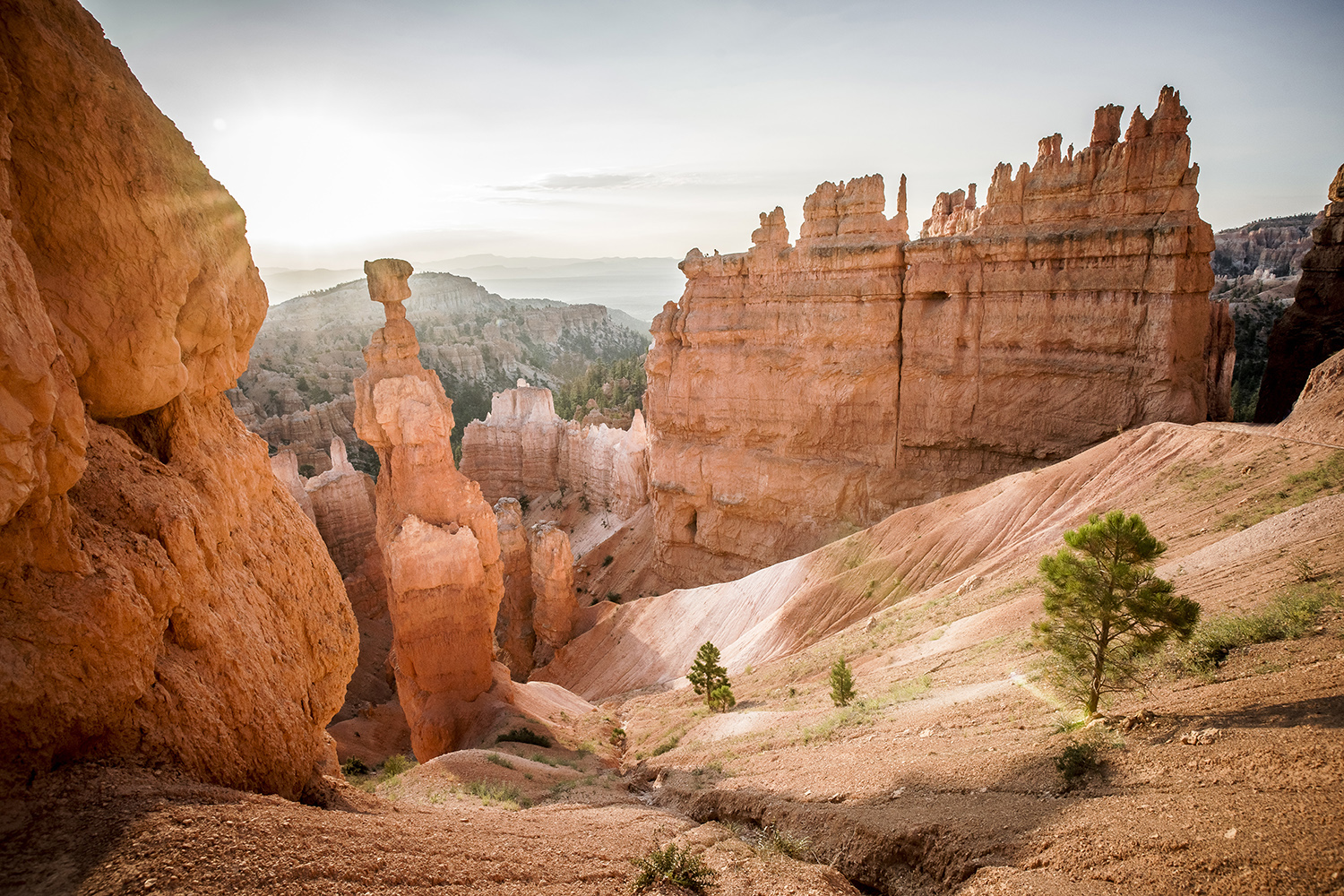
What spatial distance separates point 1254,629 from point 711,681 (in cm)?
1283

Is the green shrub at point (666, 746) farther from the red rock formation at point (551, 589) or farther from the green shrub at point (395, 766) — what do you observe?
the red rock formation at point (551, 589)

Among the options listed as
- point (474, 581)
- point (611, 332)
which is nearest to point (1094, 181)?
point (474, 581)

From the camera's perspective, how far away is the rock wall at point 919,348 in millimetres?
23438

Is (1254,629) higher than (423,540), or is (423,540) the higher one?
(1254,629)

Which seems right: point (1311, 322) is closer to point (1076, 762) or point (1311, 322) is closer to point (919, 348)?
point (919, 348)

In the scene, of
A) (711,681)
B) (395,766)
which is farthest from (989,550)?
(395,766)

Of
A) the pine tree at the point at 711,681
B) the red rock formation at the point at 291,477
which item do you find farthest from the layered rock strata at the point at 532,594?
the pine tree at the point at 711,681

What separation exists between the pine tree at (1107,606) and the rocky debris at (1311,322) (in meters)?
27.6

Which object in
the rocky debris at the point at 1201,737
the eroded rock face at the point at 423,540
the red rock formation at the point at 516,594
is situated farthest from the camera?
the red rock formation at the point at 516,594

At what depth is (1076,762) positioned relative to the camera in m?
7.08

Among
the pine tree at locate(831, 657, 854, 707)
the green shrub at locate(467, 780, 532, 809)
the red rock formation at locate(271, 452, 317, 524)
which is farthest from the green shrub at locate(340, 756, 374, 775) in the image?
the red rock formation at locate(271, 452, 317, 524)

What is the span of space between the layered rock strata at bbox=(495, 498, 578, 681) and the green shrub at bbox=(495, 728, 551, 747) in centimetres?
1356

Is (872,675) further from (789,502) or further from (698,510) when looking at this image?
(698,510)

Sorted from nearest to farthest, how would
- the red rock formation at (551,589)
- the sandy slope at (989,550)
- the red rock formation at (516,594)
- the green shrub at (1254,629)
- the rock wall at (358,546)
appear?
the green shrub at (1254,629)
the sandy slope at (989,550)
the rock wall at (358,546)
the red rock formation at (551,589)
the red rock formation at (516,594)
